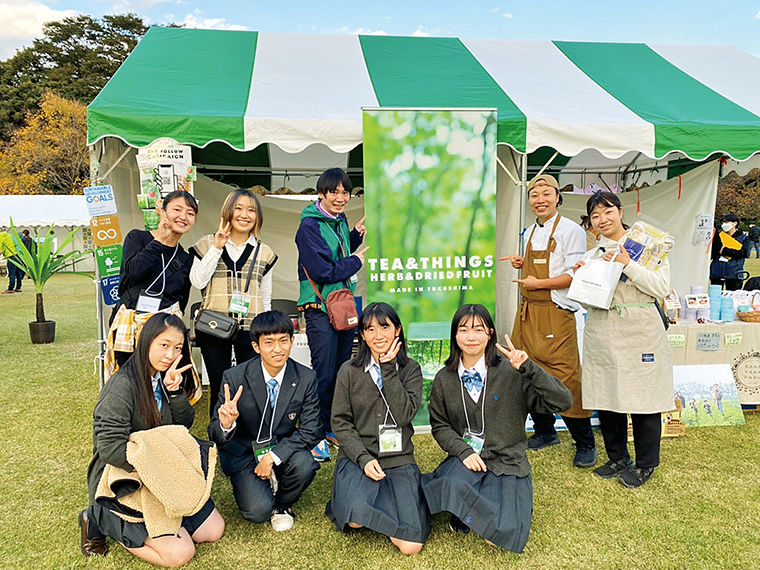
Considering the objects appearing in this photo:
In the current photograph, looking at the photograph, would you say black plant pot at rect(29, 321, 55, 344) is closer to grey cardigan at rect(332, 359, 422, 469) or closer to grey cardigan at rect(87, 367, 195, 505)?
grey cardigan at rect(87, 367, 195, 505)

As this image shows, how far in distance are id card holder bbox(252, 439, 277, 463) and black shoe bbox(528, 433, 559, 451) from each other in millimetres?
1602

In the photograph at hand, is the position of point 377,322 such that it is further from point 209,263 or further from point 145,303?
point 145,303

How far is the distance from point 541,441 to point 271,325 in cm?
185

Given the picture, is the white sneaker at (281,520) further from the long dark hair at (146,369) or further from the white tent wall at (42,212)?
the white tent wall at (42,212)

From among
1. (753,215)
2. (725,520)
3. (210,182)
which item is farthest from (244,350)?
(753,215)

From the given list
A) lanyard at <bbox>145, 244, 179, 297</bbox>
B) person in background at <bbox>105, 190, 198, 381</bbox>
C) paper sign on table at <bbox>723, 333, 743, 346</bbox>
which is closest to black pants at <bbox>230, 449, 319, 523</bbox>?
person in background at <bbox>105, 190, 198, 381</bbox>

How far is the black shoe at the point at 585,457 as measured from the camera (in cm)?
289

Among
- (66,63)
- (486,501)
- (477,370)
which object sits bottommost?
(486,501)

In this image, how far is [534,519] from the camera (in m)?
2.36

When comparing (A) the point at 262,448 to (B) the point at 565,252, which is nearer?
(A) the point at 262,448

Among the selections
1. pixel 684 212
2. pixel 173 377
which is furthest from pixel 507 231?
pixel 684 212

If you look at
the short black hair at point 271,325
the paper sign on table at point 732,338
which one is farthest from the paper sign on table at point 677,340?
the short black hair at point 271,325

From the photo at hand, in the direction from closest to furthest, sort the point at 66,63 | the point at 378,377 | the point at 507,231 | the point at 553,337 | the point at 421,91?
the point at 378,377
the point at 553,337
the point at 421,91
the point at 507,231
the point at 66,63

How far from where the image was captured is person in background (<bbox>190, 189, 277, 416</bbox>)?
2.68m
